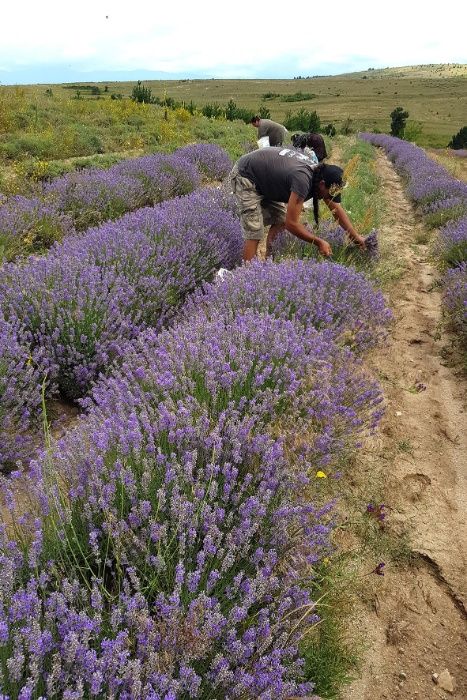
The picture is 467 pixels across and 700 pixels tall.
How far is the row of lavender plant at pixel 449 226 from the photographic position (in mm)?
4430

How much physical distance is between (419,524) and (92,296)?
225 centimetres

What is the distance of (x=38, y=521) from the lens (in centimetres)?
141

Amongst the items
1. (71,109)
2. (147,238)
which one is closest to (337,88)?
(71,109)

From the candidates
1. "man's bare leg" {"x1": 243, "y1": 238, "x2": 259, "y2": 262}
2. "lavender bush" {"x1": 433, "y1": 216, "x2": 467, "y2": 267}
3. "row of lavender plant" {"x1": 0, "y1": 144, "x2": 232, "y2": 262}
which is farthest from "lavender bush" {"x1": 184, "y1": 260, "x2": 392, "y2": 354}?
"lavender bush" {"x1": 433, "y1": 216, "x2": 467, "y2": 267}

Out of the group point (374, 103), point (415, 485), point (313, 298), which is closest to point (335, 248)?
point (313, 298)

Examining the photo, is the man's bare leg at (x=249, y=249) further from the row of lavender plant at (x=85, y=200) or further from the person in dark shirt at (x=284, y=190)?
the row of lavender plant at (x=85, y=200)

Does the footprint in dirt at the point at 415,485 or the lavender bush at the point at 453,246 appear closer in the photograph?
the footprint in dirt at the point at 415,485

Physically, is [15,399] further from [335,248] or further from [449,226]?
[449,226]

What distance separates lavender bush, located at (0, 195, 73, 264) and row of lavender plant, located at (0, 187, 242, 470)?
812 millimetres

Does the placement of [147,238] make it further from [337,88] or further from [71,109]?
[337,88]

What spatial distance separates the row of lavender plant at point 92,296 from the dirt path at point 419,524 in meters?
1.68

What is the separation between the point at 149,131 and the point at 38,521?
14.1 meters

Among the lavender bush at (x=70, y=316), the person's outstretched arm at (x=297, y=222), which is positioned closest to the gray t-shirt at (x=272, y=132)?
the person's outstretched arm at (x=297, y=222)

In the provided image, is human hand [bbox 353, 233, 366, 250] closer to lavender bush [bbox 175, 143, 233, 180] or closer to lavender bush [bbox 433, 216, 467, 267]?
lavender bush [bbox 433, 216, 467, 267]
